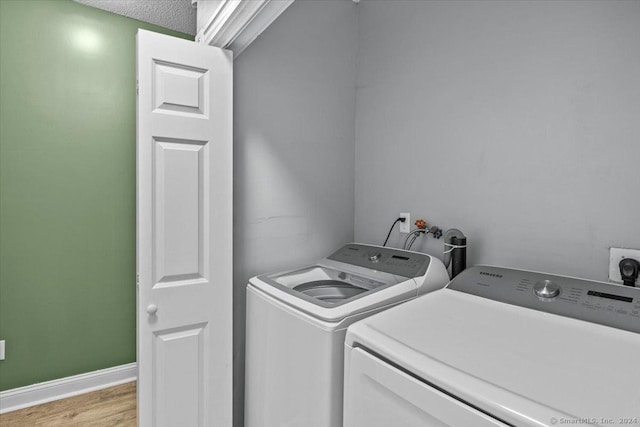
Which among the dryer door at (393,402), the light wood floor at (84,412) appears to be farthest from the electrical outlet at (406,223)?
the light wood floor at (84,412)

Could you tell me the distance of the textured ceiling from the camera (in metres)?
2.08

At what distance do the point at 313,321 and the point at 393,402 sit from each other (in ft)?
1.26

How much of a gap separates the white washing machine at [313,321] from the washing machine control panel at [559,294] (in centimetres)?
22

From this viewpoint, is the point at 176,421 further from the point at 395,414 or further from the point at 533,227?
the point at 533,227

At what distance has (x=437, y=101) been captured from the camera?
5.52 ft

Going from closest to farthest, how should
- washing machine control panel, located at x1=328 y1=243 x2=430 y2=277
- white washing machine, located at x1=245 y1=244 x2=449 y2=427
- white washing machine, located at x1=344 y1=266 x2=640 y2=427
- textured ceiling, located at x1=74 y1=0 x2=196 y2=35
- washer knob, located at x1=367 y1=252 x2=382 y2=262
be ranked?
white washing machine, located at x1=344 y1=266 x2=640 y2=427 < white washing machine, located at x1=245 y1=244 x2=449 y2=427 < washing machine control panel, located at x1=328 y1=243 x2=430 y2=277 < washer knob, located at x1=367 y1=252 x2=382 y2=262 < textured ceiling, located at x1=74 y1=0 x2=196 y2=35

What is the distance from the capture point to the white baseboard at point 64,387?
1961mm

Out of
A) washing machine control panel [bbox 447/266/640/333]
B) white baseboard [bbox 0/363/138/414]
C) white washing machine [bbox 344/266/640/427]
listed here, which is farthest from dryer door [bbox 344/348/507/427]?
white baseboard [bbox 0/363/138/414]

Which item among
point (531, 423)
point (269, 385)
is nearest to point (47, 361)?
point (269, 385)

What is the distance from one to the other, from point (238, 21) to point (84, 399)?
2.43 meters

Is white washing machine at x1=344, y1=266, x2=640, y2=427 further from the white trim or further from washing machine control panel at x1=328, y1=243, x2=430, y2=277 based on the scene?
the white trim

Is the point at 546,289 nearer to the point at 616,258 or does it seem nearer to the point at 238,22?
the point at 616,258

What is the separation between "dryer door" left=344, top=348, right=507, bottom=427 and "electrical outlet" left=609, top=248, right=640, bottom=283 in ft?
2.91

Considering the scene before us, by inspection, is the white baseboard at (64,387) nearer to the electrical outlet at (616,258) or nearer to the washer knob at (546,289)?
the washer knob at (546,289)
